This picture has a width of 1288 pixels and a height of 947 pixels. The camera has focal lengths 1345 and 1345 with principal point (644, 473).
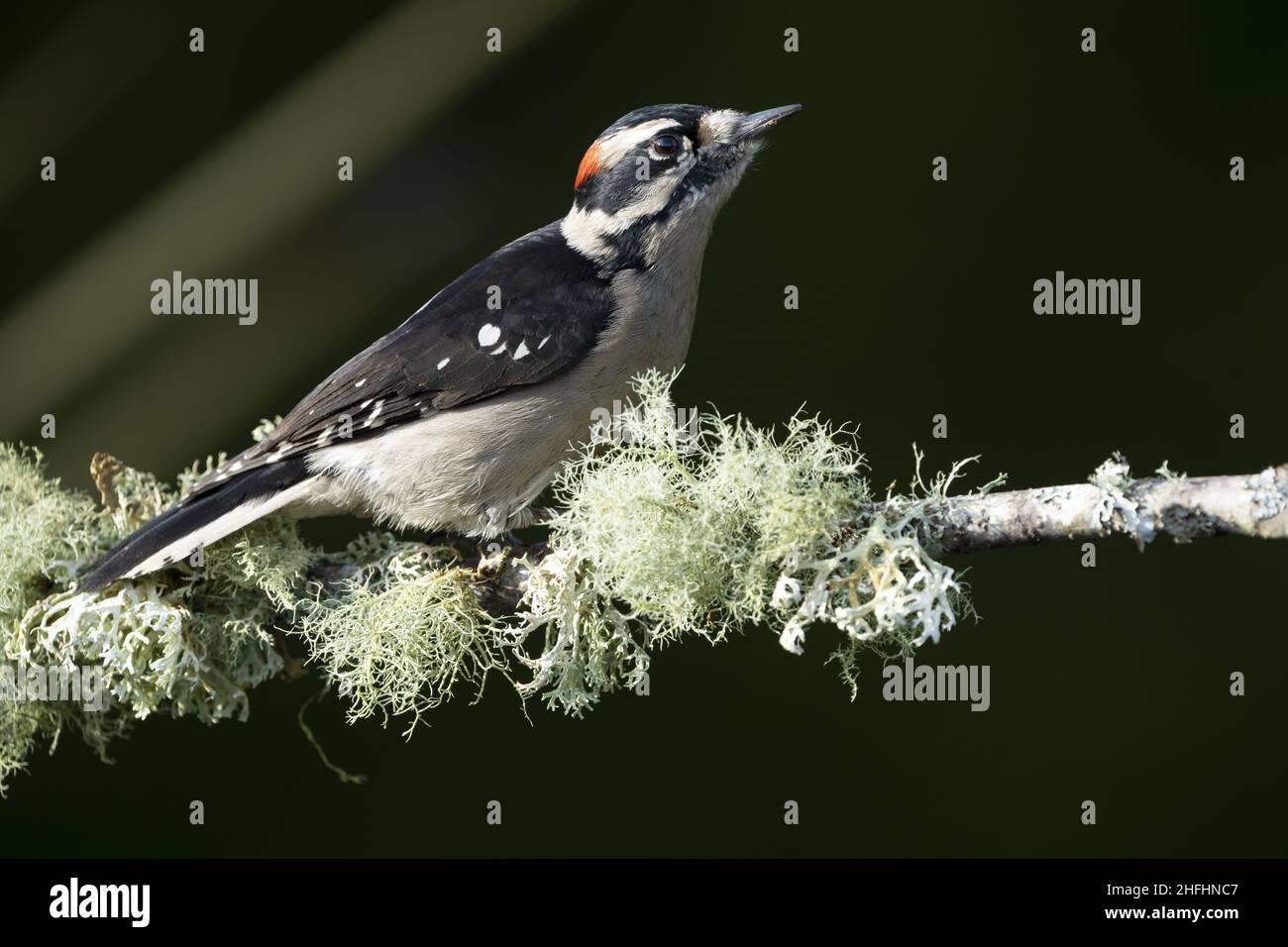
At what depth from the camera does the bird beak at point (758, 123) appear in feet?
9.86

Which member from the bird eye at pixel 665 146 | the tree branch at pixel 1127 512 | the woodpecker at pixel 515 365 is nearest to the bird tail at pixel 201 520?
the woodpecker at pixel 515 365

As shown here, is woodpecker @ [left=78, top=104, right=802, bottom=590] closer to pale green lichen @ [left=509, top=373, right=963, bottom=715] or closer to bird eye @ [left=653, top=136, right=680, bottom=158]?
bird eye @ [left=653, top=136, right=680, bottom=158]

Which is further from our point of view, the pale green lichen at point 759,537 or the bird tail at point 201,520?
the bird tail at point 201,520

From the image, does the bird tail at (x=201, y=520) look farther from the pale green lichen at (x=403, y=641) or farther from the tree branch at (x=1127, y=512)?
the tree branch at (x=1127, y=512)

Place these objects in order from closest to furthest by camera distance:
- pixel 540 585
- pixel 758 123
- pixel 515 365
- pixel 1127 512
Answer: pixel 1127 512 → pixel 540 585 → pixel 515 365 → pixel 758 123

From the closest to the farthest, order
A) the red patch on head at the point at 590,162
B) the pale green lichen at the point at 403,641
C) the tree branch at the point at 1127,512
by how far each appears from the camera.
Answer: the tree branch at the point at 1127,512
the pale green lichen at the point at 403,641
the red patch on head at the point at 590,162

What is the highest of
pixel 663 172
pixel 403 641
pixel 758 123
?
pixel 758 123

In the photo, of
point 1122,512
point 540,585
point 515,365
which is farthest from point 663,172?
point 1122,512

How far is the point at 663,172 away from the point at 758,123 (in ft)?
0.79

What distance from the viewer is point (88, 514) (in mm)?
2918

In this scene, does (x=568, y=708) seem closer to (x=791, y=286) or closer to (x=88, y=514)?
(x=88, y=514)

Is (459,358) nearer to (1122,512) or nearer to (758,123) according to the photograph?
(758,123)

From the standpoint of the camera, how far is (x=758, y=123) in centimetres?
301

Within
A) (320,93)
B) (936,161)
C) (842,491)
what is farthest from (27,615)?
(936,161)
